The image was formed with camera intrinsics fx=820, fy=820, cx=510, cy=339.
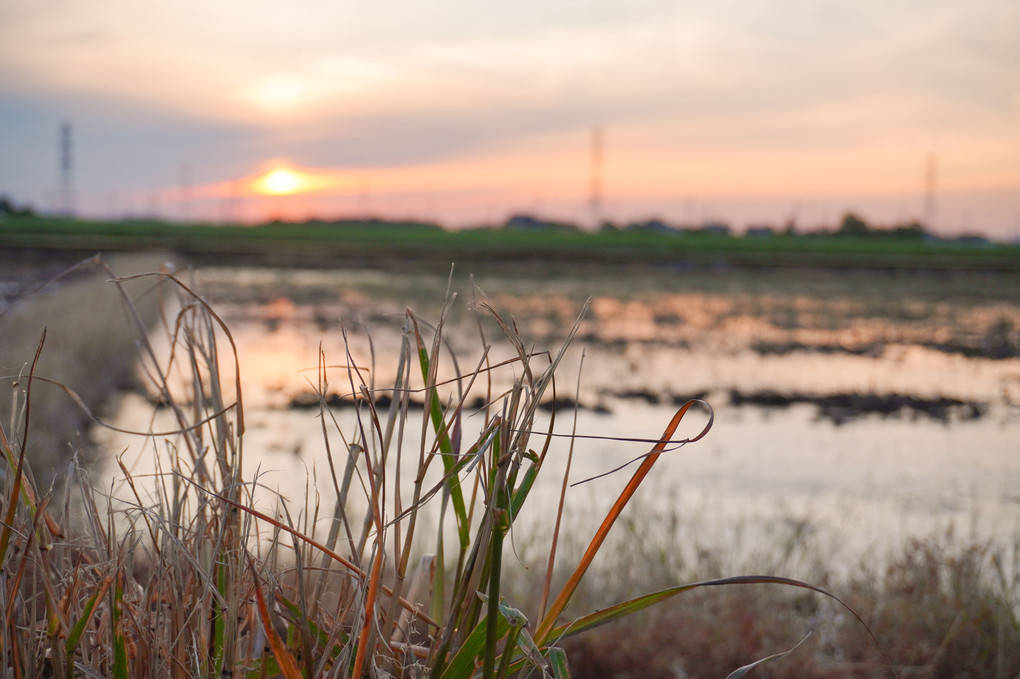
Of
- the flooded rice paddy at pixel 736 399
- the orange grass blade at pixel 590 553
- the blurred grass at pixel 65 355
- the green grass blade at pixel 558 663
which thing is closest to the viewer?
the green grass blade at pixel 558 663

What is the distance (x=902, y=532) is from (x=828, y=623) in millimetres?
1929

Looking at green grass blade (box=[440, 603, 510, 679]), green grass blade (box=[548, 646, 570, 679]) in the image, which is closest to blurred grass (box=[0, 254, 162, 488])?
green grass blade (box=[440, 603, 510, 679])

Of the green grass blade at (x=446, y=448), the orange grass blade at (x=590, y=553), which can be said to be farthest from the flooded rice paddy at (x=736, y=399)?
the orange grass blade at (x=590, y=553)

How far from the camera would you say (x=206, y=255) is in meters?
37.0

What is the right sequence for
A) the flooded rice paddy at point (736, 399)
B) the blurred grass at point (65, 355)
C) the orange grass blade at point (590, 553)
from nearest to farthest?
the orange grass blade at point (590, 553), the blurred grass at point (65, 355), the flooded rice paddy at point (736, 399)

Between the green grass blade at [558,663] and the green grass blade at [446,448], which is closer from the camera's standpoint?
the green grass blade at [558,663]

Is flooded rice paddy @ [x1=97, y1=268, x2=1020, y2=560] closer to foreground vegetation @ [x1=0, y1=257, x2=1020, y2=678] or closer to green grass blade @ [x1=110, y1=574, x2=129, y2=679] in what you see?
foreground vegetation @ [x1=0, y1=257, x2=1020, y2=678]

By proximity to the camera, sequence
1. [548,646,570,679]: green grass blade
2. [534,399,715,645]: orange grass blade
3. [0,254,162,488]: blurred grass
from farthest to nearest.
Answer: [0,254,162,488]: blurred grass
[534,399,715,645]: orange grass blade
[548,646,570,679]: green grass blade

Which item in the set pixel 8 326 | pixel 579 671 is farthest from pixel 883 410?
pixel 8 326

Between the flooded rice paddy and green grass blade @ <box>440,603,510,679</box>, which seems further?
the flooded rice paddy

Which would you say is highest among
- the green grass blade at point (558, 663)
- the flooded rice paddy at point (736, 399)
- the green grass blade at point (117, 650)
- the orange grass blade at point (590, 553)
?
the orange grass blade at point (590, 553)

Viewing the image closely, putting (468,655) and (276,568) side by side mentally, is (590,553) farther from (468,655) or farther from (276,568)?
(276,568)

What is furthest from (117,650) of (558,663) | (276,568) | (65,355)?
(65,355)

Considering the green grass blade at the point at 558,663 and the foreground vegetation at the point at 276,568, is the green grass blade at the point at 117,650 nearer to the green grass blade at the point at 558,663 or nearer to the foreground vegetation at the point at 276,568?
the foreground vegetation at the point at 276,568
